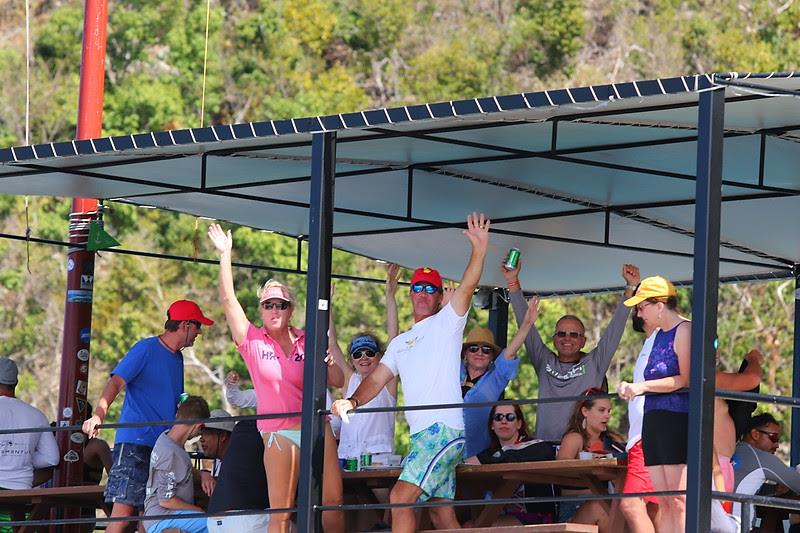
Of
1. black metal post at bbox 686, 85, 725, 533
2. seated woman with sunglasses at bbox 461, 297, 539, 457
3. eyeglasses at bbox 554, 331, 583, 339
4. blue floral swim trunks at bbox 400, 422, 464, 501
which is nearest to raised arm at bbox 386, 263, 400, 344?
seated woman with sunglasses at bbox 461, 297, 539, 457

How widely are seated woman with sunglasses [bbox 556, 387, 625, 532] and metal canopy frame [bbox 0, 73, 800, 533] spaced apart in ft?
4.64

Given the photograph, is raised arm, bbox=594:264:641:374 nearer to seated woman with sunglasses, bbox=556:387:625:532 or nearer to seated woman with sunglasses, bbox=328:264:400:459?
seated woman with sunglasses, bbox=556:387:625:532

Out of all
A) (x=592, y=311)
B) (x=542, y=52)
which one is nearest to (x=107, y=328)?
(x=592, y=311)

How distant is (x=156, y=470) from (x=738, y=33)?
3014 centimetres

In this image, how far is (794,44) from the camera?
3547cm

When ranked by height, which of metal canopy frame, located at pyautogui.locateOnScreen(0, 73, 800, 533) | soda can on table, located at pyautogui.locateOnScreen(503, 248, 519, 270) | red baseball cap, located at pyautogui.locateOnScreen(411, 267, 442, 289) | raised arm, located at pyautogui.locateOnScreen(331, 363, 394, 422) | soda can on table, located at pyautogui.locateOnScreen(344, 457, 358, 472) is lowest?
soda can on table, located at pyautogui.locateOnScreen(344, 457, 358, 472)

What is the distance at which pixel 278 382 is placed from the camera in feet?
27.1

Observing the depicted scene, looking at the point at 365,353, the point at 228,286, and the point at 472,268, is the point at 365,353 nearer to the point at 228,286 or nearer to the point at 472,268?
the point at 228,286

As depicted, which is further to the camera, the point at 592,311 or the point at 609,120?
the point at 592,311

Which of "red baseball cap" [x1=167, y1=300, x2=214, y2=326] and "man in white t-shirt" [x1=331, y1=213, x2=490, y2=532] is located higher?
"red baseball cap" [x1=167, y1=300, x2=214, y2=326]

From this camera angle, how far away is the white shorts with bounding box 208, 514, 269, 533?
8430mm

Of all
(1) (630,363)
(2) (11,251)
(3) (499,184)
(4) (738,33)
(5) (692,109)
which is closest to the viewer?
(5) (692,109)

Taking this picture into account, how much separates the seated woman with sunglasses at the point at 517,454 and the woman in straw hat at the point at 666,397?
1.25 meters

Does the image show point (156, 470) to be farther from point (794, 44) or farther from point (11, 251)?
point (794, 44)
